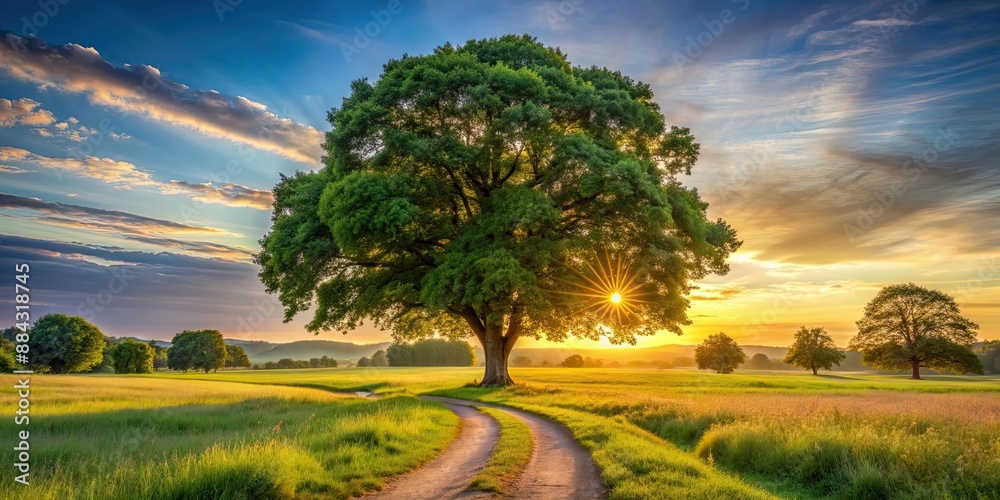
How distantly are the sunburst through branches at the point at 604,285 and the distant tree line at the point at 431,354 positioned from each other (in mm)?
96279

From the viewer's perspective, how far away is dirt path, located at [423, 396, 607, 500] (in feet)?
29.3

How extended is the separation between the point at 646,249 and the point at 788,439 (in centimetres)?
1675

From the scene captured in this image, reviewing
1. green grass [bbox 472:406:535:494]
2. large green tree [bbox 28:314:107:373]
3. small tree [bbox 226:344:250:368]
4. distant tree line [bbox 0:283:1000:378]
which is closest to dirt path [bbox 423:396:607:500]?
green grass [bbox 472:406:535:494]

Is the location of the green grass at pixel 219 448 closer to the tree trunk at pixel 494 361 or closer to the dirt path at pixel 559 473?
the dirt path at pixel 559 473

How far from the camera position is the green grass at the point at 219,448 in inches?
297

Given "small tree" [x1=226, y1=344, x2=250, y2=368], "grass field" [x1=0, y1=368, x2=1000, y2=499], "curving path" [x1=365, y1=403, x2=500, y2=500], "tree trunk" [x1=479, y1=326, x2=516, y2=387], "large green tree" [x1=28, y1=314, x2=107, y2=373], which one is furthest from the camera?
"small tree" [x1=226, y1=344, x2=250, y2=368]

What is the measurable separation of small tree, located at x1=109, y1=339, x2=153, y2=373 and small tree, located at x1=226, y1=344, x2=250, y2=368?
16.8 meters

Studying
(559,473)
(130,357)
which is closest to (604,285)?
(559,473)

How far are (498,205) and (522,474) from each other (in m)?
19.0

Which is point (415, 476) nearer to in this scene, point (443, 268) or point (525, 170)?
point (443, 268)

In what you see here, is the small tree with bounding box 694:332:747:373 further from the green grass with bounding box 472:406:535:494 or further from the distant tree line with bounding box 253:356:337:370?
→ the distant tree line with bounding box 253:356:337:370

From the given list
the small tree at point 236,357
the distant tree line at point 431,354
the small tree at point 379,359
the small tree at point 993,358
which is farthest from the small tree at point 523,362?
the small tree at point 993,358

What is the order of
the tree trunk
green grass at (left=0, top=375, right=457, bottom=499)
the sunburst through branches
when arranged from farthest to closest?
1. the tree trunk
2. the sunburst through branches
3. green grass at (left=0, top=375, right=457, bottom=499)

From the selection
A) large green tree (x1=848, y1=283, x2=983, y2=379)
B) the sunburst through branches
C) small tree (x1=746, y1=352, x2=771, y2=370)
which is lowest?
small tree (x1=746, y1=352, x2=771, y2=370)
